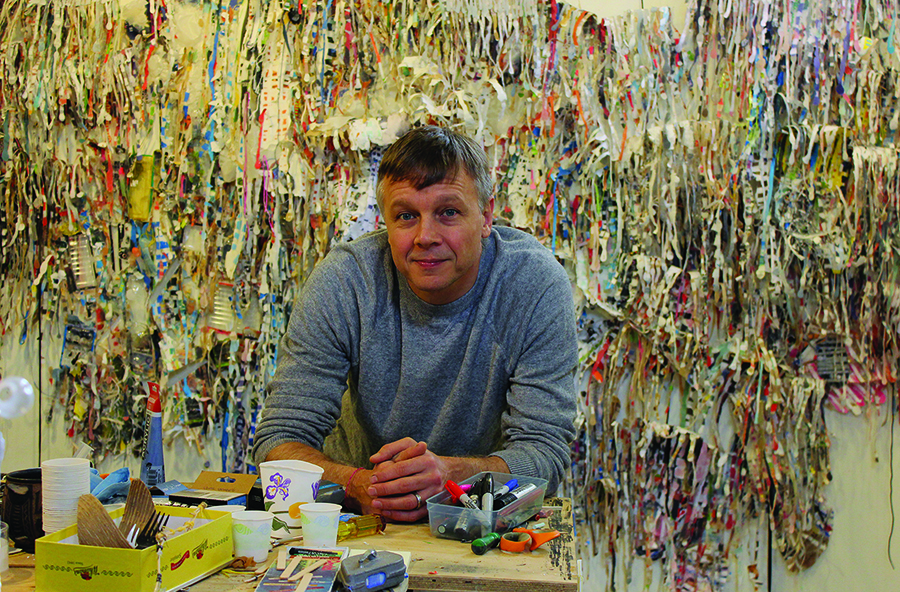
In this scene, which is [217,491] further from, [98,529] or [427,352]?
[427,352]

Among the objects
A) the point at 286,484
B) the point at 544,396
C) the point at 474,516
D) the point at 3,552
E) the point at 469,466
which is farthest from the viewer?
the point at 544,396

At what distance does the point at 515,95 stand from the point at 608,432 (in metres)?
1.02

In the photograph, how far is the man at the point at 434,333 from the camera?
1385 mm

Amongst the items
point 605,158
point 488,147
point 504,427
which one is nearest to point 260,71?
point 488,147

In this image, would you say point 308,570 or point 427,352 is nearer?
point 308,570

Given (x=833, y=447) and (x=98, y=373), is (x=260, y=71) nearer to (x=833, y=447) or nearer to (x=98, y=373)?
(x=98, y=373)

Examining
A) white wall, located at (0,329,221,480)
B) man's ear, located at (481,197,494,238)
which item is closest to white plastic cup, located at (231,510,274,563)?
man's ear, located at (481,197,494,238)

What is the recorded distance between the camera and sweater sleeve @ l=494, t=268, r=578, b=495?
1.30 meters

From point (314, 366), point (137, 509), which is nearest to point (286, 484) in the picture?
point (137, 509)

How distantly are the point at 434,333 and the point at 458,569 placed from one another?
0.67m

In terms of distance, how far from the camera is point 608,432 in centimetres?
203

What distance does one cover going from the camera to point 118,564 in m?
0.75

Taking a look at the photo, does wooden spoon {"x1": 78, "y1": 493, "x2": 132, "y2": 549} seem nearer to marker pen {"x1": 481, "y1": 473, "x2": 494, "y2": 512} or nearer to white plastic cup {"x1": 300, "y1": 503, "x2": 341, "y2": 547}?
white plastic cup {"x1": 300, "y1": 503, "x2": 341, "y2": 547}

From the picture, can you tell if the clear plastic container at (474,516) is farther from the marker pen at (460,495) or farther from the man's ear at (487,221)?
the man's ear at (487,221)
